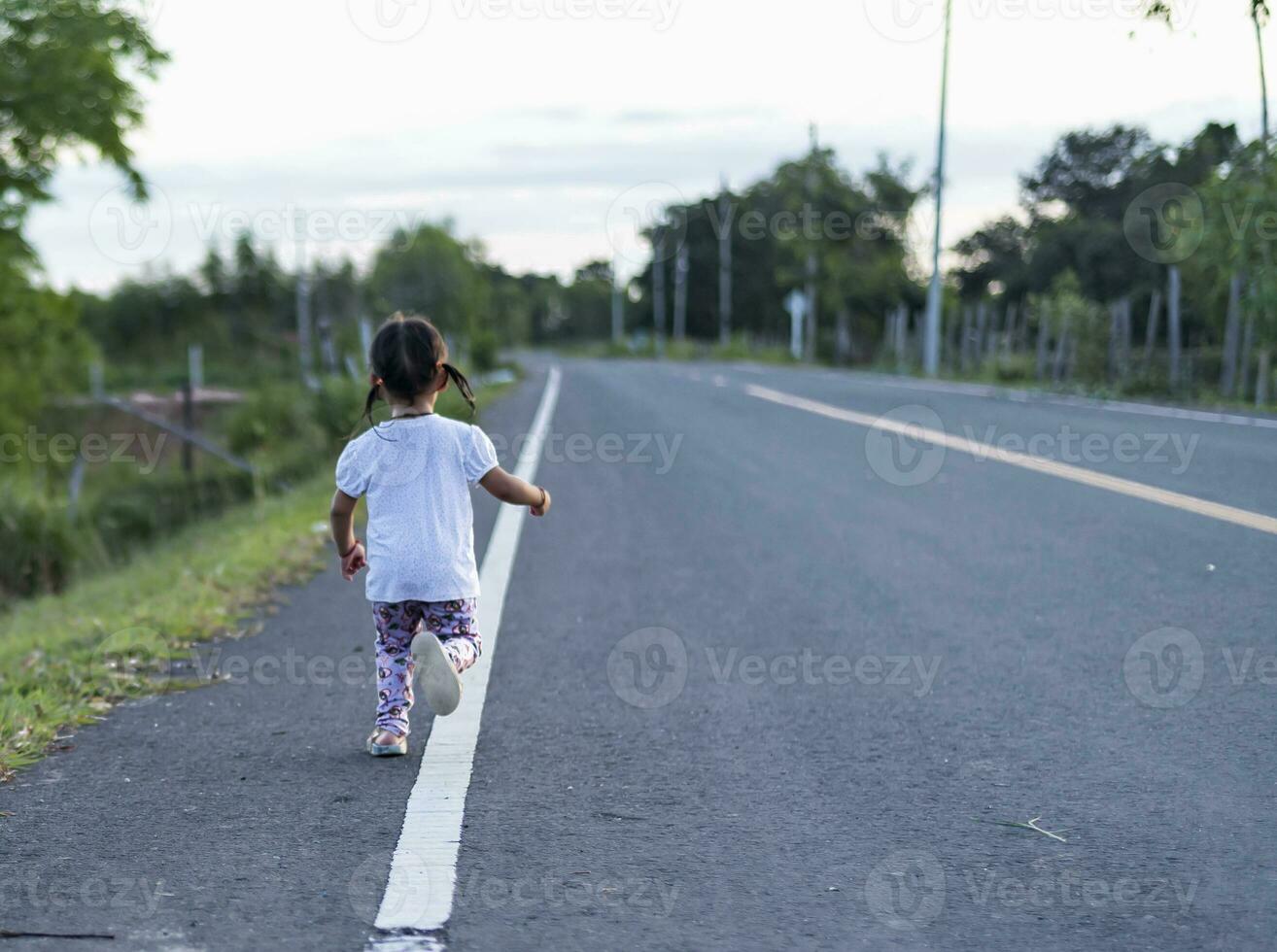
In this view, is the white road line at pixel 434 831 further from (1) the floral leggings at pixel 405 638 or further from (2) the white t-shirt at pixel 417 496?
(2) the white t-shirt at pixel 417 496

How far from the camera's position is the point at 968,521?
30.2 ft

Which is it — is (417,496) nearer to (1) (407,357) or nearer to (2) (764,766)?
(1) (407,357)

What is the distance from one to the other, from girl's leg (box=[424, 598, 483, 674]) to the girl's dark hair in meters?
0.66

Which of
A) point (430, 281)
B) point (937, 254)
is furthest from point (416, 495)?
point (430, 281)

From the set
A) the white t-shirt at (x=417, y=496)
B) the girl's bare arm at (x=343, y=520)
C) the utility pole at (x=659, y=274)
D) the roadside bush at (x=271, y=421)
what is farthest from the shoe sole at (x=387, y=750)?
the utility pole at (x=659, y=274)

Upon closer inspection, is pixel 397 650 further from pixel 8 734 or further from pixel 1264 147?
pixel 1264 147

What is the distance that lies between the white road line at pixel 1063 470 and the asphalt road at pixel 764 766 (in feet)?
0.69

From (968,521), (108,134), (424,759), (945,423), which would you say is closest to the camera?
(424,759)

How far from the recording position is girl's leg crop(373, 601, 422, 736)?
4.62 meters

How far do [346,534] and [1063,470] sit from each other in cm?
815

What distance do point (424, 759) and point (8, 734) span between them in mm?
1523

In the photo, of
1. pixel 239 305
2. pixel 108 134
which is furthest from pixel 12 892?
pixel 239 305

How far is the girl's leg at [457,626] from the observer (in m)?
4.57

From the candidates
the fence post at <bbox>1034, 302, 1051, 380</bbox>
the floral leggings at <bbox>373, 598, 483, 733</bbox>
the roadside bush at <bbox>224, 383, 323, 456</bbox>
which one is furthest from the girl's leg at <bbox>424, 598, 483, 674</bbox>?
the fence post at <bbox>1034, 302, 1051, 380</bbox>
